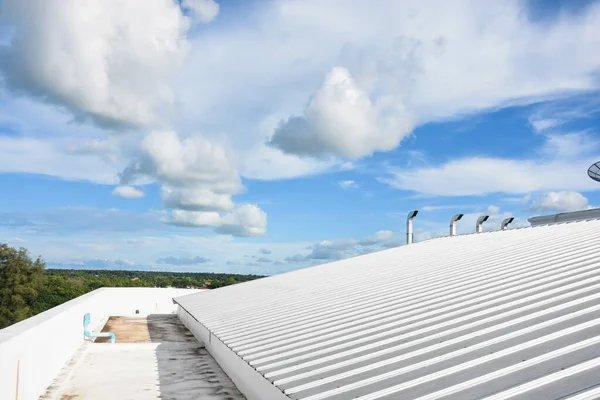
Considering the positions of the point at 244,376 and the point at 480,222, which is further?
the point at 480,222

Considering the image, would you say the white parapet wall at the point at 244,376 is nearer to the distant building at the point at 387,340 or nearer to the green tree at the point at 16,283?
the distant building at the point at 387,340

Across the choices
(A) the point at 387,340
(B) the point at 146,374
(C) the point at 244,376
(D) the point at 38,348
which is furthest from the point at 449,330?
(B) the point at 146,374

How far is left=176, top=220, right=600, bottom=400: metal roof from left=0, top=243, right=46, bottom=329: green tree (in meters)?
66.5

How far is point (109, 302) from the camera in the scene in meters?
25.1

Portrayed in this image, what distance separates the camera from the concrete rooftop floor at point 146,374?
10.1m

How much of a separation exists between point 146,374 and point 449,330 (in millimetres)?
7410

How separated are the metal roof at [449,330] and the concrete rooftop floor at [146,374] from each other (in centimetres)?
93

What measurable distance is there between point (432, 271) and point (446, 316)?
5679 millimetres

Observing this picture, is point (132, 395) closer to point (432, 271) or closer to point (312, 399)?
point (312, 399)

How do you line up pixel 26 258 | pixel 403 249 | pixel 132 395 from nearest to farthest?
1. pixel 132 395
2. pixel 403 249
3. pixel 26 258

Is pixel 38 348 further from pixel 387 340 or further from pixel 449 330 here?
pixel 449 330

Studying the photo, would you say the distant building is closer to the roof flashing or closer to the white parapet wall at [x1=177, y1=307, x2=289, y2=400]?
the white parapet wall at [x1=177, y1=307, x2=289, y2=400]

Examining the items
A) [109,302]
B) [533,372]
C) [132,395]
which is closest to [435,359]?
[533,372]

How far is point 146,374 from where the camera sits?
469 inches
